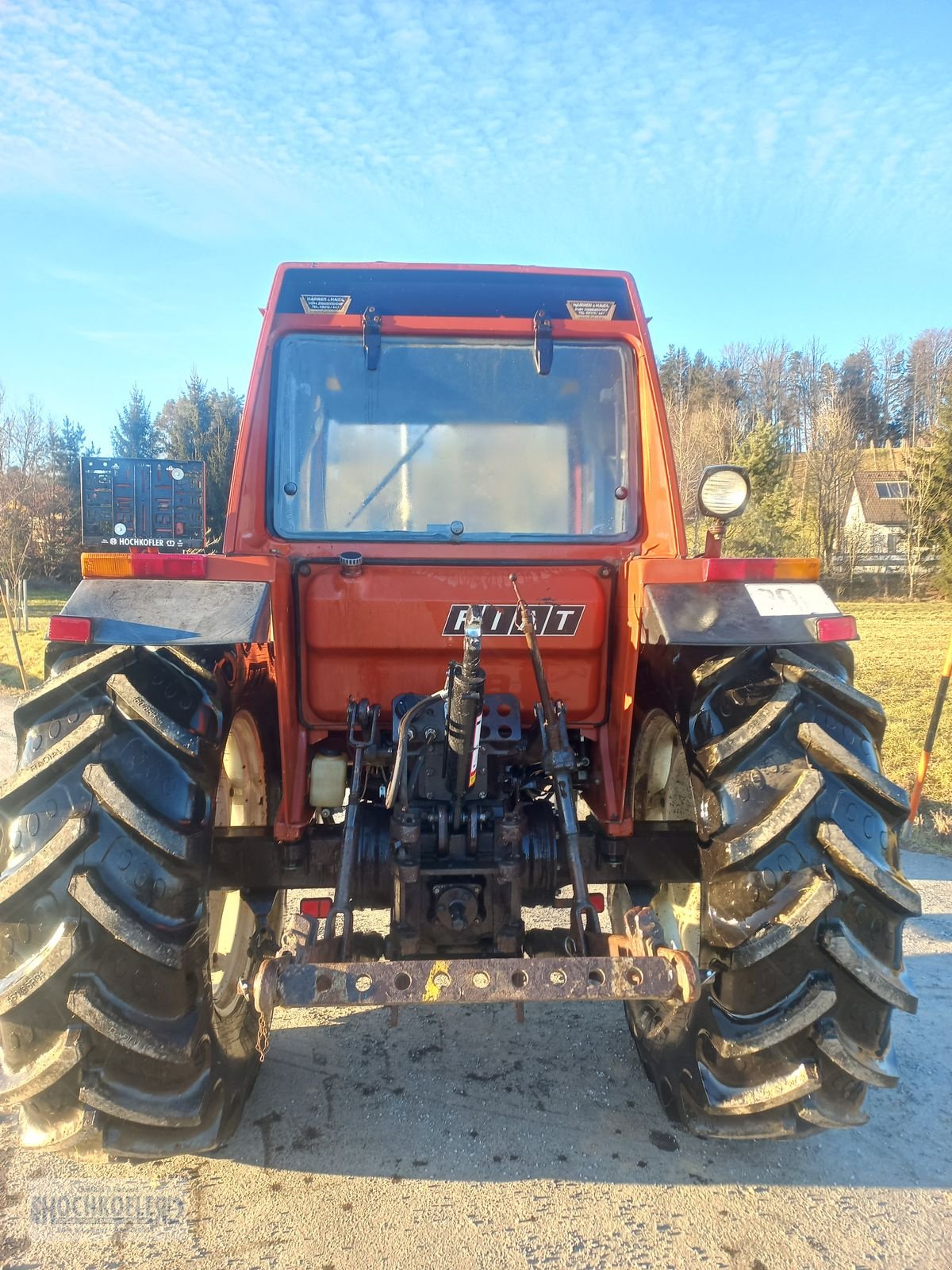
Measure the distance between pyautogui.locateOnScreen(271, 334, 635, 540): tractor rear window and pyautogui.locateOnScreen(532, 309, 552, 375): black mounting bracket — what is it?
0.04 metres

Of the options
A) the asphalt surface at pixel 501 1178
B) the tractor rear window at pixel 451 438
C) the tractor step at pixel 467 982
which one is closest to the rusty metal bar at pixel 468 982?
the tractor step at pixel 467 982

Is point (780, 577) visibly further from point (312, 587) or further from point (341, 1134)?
point (341, 1134)

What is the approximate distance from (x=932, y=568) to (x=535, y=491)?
29.7 m

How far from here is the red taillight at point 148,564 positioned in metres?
2.40

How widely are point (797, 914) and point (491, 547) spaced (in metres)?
1.48

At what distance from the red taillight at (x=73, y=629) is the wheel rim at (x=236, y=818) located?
868mm

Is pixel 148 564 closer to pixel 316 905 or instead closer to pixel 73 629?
pixel 73 629

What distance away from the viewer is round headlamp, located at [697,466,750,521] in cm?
288

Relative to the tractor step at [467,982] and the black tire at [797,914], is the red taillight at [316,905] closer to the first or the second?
the tractor step at [467,982]

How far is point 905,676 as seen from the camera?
37.6ft

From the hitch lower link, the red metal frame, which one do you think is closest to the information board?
the red metal frame

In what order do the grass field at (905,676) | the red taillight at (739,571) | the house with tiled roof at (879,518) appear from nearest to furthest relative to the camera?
the red taillight at (739,571), the grass field at (905,676), the house with tiled roof at (879,518)

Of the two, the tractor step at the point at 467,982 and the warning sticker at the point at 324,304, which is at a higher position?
the warning sticker at the point at 324,304

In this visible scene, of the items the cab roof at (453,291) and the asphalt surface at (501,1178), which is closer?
the asphalt surface at (501,1178)
